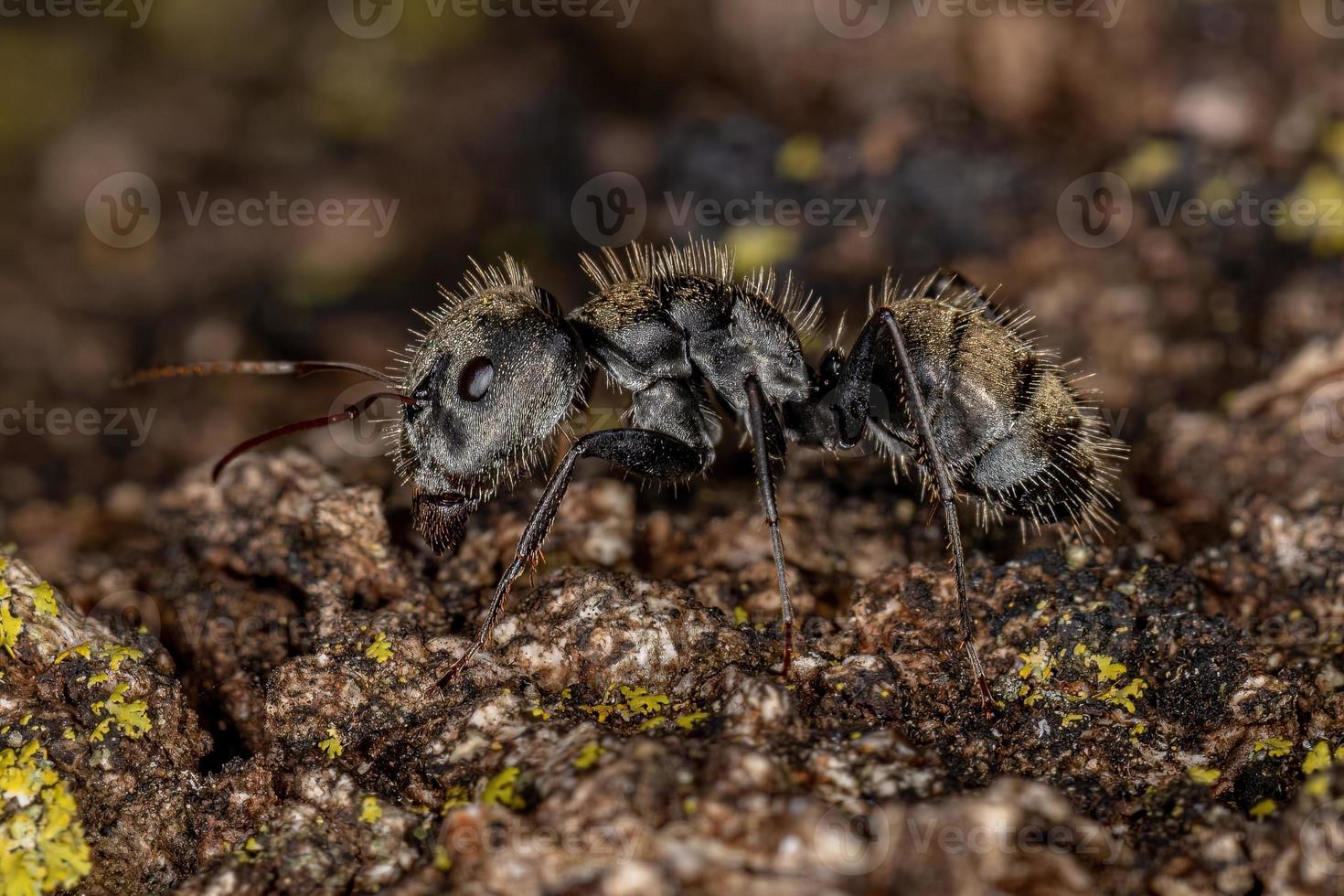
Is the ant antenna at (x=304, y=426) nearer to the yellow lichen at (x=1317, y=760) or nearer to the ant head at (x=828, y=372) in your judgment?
the ant head at (x=828, y=372)

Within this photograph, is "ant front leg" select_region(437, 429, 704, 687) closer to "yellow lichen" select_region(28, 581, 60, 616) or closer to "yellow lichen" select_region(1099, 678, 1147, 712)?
"yellow lichen" select_region(28, 581, 60, 616)

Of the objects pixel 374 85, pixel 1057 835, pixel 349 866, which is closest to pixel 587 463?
pixel 349 866

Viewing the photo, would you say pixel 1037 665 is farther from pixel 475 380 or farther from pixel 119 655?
pixel 119 655

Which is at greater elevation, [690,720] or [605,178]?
[605,178]

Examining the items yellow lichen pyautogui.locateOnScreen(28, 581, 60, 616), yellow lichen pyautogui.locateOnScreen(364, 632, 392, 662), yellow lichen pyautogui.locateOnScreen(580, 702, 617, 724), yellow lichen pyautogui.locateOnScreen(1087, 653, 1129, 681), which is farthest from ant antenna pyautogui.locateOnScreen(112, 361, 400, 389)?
yellow lichen pyautogui.locateOnScreen(1087, 653, 1129, 681)

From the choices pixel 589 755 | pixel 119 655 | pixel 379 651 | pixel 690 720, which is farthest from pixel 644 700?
pixel 119 655
